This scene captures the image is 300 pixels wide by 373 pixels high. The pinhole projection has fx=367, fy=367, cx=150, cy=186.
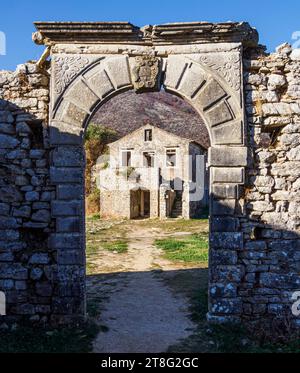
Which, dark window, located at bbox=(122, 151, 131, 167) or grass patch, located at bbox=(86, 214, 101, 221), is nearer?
grass patch, located at bbox=(86, 214, 101, 221)

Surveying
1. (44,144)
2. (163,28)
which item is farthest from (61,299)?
(163,28)

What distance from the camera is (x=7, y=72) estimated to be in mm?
5625

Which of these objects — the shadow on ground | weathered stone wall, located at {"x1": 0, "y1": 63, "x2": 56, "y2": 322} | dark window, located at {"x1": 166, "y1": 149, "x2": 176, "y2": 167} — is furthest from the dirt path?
dark window, located at {"x1": 166, "y1": 149, "x2": 176, "y2": 167}

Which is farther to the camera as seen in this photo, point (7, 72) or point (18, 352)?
point (7, 72)

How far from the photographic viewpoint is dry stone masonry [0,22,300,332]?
5.43 metres

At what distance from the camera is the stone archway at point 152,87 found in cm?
543

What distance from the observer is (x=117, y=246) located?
44.8 ft

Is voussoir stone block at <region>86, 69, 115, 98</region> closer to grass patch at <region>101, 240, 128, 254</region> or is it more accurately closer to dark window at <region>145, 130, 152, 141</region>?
grass patch at <region>101, 240, 128, 254</region>

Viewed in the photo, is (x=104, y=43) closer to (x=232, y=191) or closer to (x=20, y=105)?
(x=20, y=105)

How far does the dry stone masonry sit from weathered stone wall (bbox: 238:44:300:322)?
0.05 ft

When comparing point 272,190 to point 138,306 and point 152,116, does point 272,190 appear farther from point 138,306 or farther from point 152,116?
point 152,116

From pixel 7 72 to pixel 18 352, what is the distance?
4.01 meters

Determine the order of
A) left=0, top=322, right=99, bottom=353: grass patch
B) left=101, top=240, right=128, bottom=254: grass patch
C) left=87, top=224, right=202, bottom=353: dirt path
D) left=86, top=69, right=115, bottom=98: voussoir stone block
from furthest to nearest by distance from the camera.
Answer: left=101, top=240, right=128, bottom=254: grass patch < left=86, top=69, right=115, bottom=98: voussoir stone block < left=87, top=224, right=202, bottom=353: dirt path < left=0, top=322, right=99, bottom=353: grass patch

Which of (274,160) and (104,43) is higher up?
(104,43)
